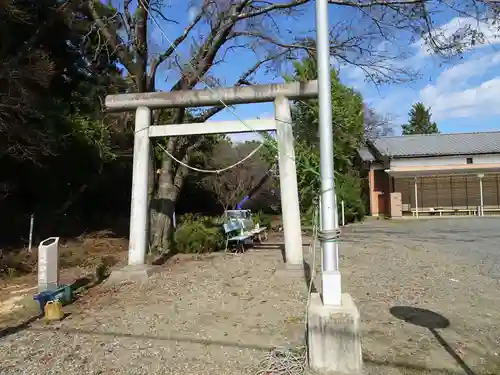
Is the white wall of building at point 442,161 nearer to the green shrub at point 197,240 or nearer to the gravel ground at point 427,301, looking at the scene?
the gravel ground at point 427,301

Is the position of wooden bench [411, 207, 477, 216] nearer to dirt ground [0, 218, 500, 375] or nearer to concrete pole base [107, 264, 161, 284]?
dirt ground [0, 218, 500, 375]

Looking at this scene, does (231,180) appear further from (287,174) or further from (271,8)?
(287,174)

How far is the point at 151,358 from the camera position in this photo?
4.84 metres

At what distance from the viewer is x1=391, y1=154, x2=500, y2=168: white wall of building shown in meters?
30.1

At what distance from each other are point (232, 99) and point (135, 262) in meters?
3.54

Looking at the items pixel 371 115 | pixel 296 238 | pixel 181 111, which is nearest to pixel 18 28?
pixel 181 111

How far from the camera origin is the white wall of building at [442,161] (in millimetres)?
30078

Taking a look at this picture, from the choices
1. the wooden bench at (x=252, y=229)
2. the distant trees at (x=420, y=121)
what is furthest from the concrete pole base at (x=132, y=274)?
the distant trees at (x=420, y=121)

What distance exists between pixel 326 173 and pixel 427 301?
133 inches

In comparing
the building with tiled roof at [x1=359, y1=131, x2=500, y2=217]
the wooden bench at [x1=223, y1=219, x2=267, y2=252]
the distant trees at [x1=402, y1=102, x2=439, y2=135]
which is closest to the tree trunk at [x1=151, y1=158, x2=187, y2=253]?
the wooden bench at [x1=223, y1=219, x2=267, y2=252]

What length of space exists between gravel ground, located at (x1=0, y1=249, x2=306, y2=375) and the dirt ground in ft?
0.04

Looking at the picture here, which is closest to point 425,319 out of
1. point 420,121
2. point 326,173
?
point 326,173

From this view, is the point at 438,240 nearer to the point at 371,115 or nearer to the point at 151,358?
the point at 151,358

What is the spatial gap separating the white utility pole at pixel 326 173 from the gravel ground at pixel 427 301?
0.87 metres
